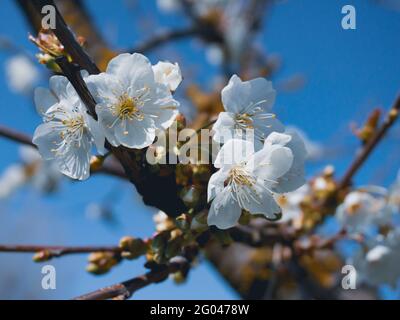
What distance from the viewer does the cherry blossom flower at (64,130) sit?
0.79m

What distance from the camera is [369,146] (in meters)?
1.36

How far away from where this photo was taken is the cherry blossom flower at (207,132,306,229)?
0.76 metres

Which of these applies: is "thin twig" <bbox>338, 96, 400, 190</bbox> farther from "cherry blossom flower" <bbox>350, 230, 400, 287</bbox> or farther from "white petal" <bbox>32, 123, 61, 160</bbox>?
"white petal" <bbox>32, 123, 61, 160</bbox>

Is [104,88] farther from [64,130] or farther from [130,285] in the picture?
[130,285]

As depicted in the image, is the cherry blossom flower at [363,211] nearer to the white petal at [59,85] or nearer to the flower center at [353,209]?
the flower center at [353,209]

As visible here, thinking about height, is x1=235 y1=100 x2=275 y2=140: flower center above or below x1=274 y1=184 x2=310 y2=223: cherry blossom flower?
below

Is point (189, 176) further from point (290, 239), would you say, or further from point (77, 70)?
point (290, 239)

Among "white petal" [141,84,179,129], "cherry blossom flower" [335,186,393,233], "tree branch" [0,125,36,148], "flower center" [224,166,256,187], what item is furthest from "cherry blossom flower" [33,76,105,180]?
"cherry blossom flower" [335,186,393,233]

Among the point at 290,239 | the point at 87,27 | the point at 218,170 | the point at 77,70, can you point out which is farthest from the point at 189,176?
the point at 87,27

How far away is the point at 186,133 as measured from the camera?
83cm
